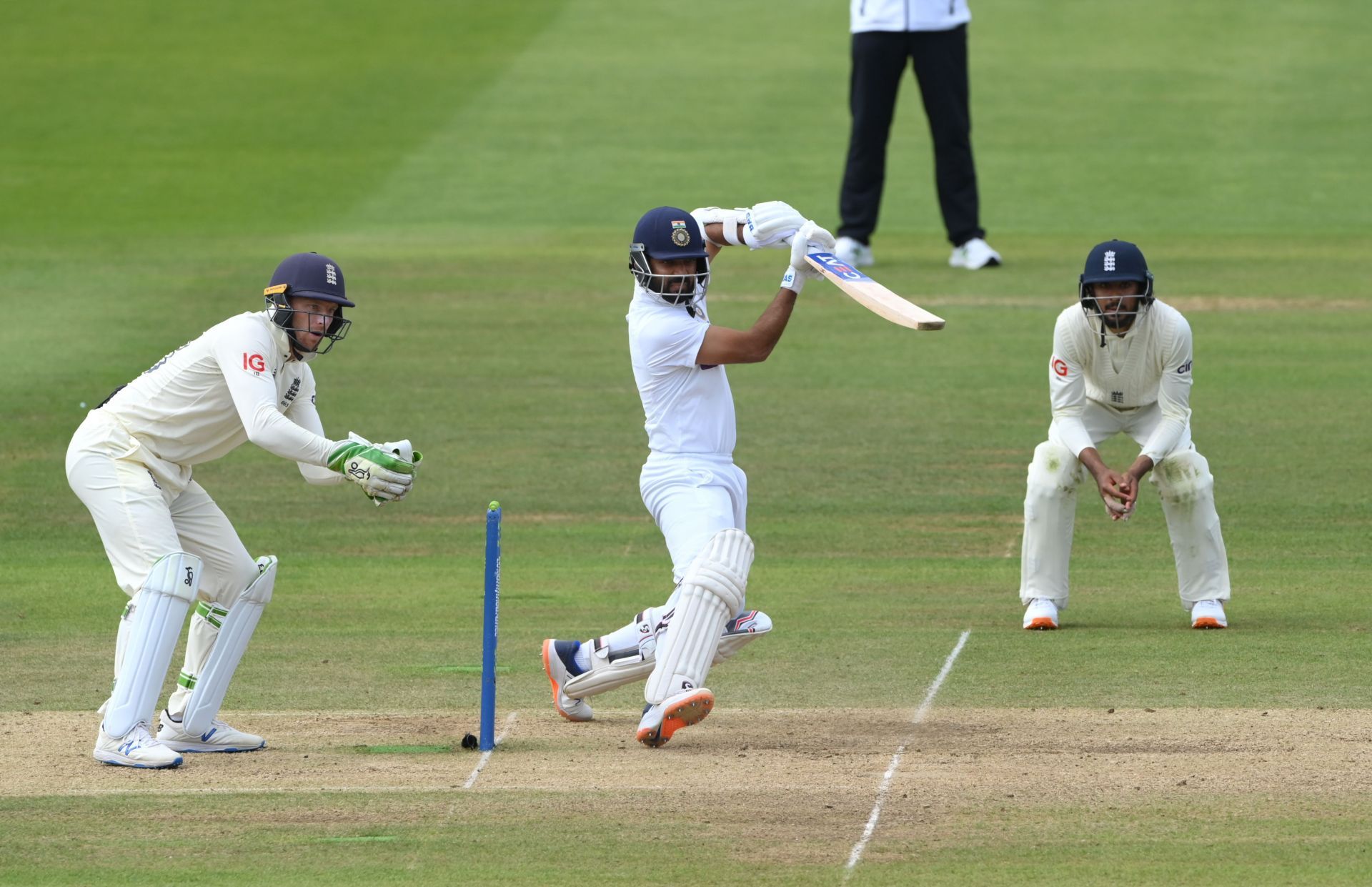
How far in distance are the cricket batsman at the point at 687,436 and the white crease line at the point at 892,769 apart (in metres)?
0.77

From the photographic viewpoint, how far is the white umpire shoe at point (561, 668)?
812 centimetres

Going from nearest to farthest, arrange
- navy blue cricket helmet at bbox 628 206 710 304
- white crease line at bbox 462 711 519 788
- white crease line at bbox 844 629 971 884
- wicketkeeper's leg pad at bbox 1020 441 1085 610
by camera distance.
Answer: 1. white crease line at bbox 844 629 971 884
2. white crease line at bbox 462 711 519 788
3. navy blue cricket helmet at bbox 628 206 710 304
4. wicketkeeper's leg pad at bbox 1020 441 1085 610

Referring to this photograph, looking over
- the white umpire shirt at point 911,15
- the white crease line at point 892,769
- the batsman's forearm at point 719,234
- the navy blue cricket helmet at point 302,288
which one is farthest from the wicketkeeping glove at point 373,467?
the white umpire shirt at point 911,15

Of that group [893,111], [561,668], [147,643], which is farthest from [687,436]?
[893,111]

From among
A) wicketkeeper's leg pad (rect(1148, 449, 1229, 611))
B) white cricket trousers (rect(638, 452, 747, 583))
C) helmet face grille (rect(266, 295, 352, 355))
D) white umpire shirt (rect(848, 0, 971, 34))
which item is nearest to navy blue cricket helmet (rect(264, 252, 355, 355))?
helmet face grille (rect(266, 295, 352, 355))

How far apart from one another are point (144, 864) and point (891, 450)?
27.2ft

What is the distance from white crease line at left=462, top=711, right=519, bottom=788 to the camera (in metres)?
7.25

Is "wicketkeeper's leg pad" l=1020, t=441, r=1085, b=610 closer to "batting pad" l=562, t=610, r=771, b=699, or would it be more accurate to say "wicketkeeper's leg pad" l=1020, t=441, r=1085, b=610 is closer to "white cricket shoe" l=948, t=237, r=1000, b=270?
"batting pad" l=562, t=610, r=771, b=699

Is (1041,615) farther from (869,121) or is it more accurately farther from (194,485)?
(869,121)

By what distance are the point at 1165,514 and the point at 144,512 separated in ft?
15.6

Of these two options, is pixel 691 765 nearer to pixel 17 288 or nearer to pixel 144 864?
pixel 144 864

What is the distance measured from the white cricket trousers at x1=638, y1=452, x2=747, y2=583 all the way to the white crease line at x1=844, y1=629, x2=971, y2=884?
3.43 feet

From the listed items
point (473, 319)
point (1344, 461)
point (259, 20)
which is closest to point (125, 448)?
point (1344, 461)

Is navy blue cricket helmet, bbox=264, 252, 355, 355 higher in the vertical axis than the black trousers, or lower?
higher
